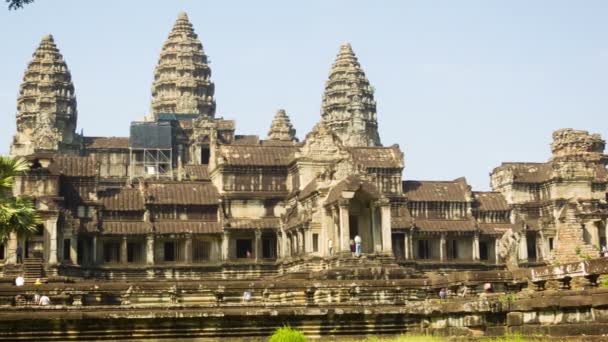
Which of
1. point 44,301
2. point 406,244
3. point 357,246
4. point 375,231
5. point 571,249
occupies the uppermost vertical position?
point 375,231

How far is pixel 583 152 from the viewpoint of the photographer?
7569cm

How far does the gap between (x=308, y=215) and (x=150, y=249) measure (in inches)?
446

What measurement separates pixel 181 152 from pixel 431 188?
32.8 m

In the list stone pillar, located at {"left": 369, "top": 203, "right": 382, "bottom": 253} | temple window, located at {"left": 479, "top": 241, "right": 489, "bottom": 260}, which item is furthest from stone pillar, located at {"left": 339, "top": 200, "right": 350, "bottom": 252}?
temple window, located at {"left": 479, "top": 241, "right": 489, "bottom": 260}

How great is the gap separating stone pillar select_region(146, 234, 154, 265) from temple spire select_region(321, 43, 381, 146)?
4437 centimetres

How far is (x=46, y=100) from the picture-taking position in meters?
97.7

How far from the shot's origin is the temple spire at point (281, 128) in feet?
354

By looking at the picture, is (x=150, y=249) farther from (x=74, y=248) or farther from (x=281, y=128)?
(x=281, y=128)

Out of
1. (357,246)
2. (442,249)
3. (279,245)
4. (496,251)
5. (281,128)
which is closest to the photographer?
(357,246)

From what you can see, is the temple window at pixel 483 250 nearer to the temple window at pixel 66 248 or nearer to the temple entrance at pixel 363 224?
the temple entrance at pixel 363 224

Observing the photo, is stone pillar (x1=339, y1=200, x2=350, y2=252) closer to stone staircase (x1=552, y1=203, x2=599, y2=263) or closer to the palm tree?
stone staircase (x1=552, y1=203, x2=599, y2=263)

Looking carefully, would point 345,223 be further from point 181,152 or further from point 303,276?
point 181,152

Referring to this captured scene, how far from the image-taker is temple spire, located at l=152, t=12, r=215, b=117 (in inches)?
4087

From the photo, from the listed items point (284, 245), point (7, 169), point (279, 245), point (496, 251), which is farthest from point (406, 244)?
point (7, 169)
